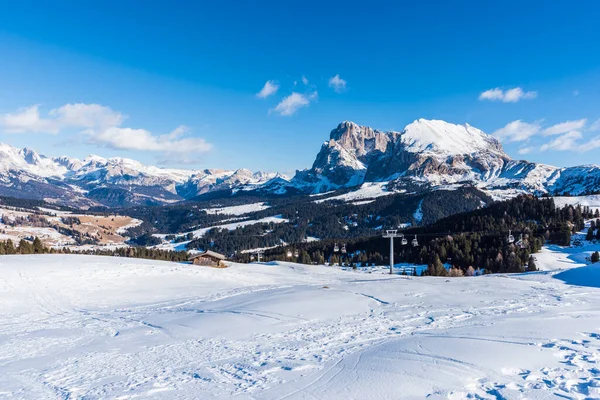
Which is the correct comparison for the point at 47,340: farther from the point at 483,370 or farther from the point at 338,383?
the point at 483,370

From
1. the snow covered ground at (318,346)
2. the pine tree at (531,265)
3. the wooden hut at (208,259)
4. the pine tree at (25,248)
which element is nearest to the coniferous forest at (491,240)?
the pine tree at (531,265)

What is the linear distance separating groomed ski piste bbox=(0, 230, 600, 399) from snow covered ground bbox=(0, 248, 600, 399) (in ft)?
0.19

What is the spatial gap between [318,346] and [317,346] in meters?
0.04

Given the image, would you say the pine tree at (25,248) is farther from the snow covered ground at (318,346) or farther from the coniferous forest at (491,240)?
the coniferous forest at (491,240)

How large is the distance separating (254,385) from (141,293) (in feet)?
96.5

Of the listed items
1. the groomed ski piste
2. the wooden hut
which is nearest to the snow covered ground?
the groomed ski piste

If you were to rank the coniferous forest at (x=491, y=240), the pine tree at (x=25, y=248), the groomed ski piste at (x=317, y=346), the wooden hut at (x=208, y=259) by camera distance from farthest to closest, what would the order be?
1. the coniferous forest at (x=491, y=240)
2. the wooden hut at (x=208, y=259)
3. the pine tree at (x=25, y=248)
4. the groomed ski piste at (x=317, y=346)

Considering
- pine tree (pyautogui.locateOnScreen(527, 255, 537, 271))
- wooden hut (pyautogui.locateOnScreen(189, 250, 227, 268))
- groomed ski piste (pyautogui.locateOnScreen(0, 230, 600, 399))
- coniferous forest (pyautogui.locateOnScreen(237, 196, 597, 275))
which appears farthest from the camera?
coniferous forest (pyautogui.locateOnScreen(237, 196, 597, 275))

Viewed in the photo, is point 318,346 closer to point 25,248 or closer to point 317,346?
point 317,346

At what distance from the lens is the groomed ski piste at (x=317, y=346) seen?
10.3m

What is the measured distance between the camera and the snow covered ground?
1035cm

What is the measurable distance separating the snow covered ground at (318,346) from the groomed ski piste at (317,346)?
0.06 meters

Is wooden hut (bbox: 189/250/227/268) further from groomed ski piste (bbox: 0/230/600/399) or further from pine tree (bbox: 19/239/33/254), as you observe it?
groomed ski piste (bbox: 0/230/600/399)

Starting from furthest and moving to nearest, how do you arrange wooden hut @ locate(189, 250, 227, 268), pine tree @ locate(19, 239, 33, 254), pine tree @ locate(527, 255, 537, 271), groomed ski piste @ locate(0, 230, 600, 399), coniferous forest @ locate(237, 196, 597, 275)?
coniferous forest @ locate(237, 196, 597, 275) < wooden hut @ locate(189, 250, 227, 268) < pine tree @ locate(19, 239, 33, 254) < pine tree @ locate(527, 255, 537, 271) < groomed ski piste @ locate(0, 230, 600, 399)
